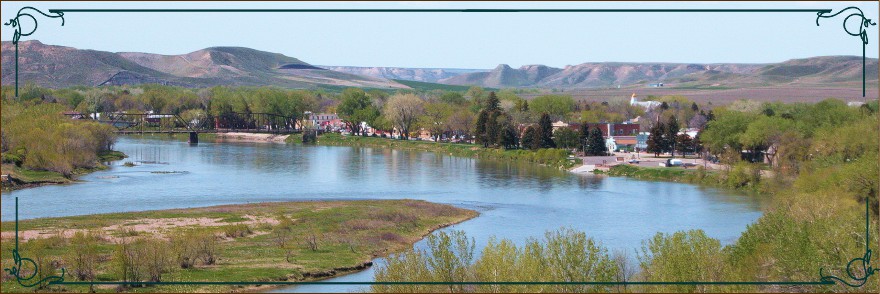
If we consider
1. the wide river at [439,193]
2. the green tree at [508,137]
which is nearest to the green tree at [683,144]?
the wide river at [439,193]

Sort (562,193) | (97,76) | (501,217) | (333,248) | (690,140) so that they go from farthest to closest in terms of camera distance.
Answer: (97,76), (690,140), (562,193), (501,217), (333,248)

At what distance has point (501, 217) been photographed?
1680 cm

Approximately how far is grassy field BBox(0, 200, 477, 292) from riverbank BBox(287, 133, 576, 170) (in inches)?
443

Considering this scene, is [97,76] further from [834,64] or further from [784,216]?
[784,216]

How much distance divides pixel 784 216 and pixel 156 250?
270 inches

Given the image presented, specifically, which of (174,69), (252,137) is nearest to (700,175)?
(252,137)

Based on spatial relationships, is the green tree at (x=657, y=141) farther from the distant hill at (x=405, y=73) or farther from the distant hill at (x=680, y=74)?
the distant hill at (x=405, y=73)

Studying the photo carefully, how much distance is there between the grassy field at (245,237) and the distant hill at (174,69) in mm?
29797

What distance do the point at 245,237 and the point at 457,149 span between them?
21.0 metres

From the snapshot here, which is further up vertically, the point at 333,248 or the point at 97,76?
the point at 97,76

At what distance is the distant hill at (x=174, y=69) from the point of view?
6017cm

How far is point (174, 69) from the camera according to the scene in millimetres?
97375

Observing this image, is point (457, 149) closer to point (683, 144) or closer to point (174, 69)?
point (683, 144)

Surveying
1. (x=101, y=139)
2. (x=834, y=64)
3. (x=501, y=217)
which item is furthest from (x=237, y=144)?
(x=834, y=64)
